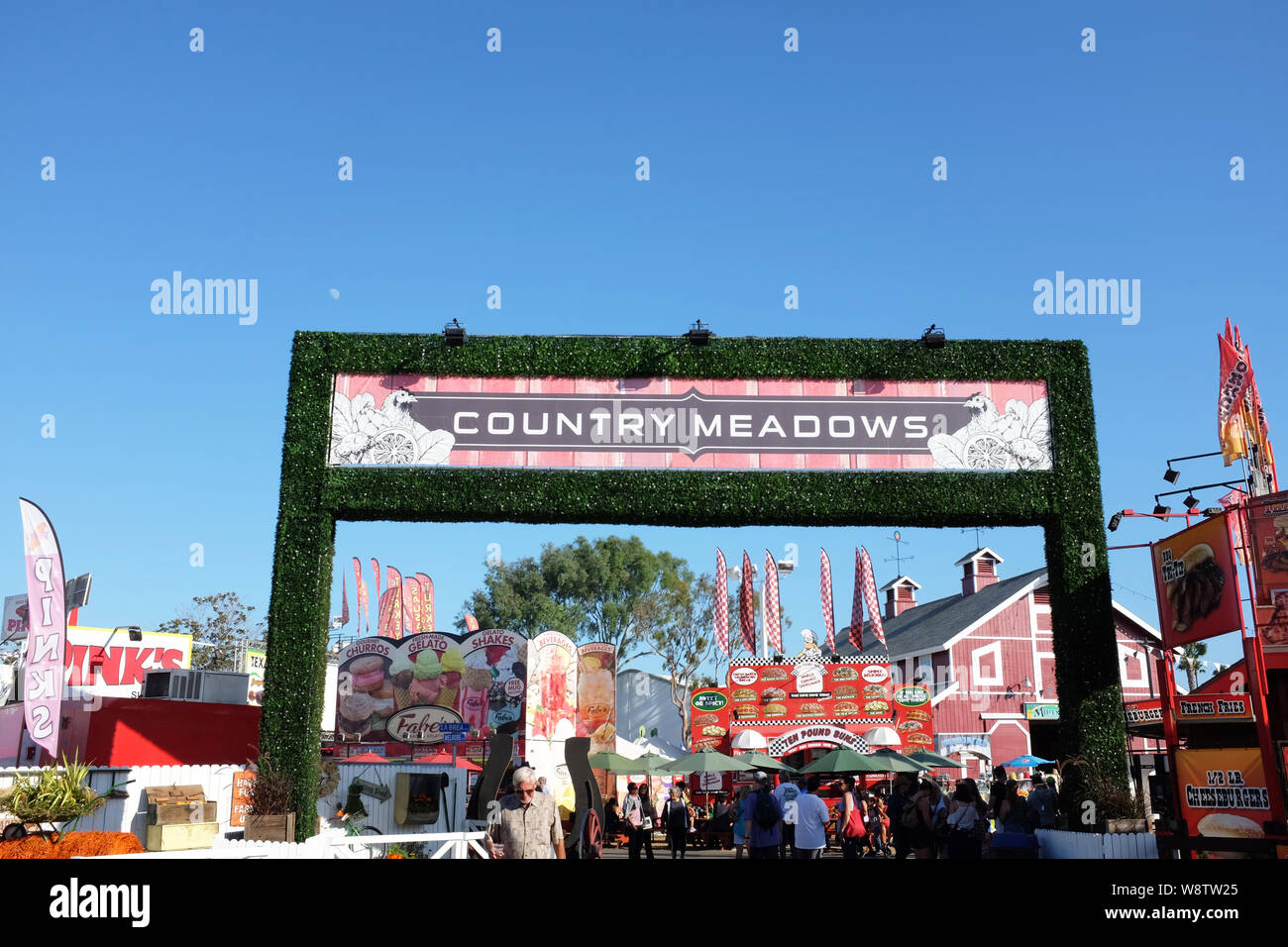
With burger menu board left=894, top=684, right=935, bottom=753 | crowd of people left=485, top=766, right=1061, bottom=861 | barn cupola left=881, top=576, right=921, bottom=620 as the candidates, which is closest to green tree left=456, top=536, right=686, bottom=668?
barn cupola left=881, top=576, right=921, bottom=620

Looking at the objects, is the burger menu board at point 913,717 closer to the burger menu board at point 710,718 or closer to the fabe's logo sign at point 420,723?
the burger menu board at point 710,718

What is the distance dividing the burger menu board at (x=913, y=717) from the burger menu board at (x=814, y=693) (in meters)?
0.46

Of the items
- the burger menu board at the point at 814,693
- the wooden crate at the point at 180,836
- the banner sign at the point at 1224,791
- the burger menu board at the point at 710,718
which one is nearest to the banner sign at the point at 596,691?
the burger menu board at the point at 710,718

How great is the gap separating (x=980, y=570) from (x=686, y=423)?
98.2ft

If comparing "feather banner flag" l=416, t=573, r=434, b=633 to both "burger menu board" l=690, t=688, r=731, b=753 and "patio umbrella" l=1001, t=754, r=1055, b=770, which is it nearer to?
"burger menu board" l=690, t=688, r=731, b=753

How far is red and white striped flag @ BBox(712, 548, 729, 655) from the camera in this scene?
102 feet

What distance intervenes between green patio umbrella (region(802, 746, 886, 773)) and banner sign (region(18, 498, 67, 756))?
46.8 ft

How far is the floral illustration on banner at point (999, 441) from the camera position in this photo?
1366 cm

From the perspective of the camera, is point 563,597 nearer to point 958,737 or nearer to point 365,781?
point 958,737

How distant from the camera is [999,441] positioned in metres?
13.7

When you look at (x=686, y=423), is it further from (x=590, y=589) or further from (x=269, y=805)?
(x=590, y=589)

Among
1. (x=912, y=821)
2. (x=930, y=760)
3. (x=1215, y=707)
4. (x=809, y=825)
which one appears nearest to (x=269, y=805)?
(x=809, y=825)

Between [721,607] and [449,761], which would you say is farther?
[721,607]

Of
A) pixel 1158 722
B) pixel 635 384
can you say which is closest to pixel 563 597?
pixel 1158 722
